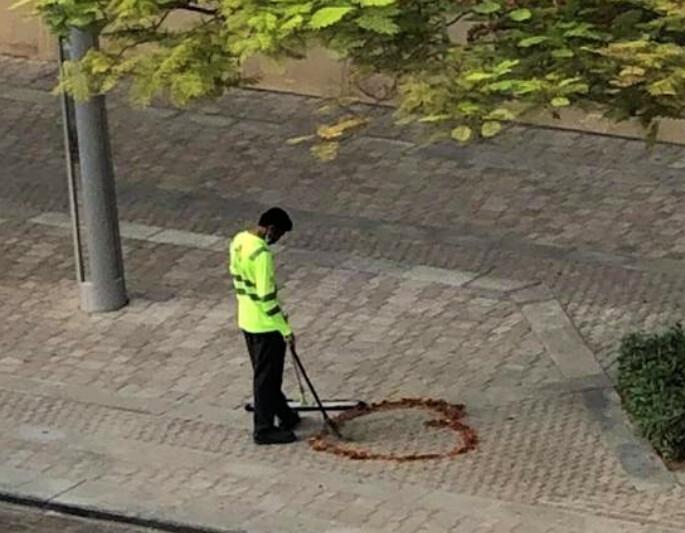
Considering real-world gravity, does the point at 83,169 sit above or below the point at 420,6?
below

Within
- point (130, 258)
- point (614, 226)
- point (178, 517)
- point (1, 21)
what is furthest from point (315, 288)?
point (1, 21)

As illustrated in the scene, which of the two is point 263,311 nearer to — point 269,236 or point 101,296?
point 269,236

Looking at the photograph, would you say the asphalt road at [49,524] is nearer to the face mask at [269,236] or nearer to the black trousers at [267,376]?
the black trousers at [267,376]

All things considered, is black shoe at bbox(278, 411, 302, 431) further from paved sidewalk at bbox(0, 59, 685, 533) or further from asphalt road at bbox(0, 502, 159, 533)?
asphalt road at bbox(0, 502, 159, 533)

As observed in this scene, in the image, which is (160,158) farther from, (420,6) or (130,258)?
(420,6)

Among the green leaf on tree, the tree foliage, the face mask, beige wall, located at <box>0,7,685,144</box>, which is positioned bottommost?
beige wall, located at <box>0,7,685,144</box>

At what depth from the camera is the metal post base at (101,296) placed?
1647 centimetres

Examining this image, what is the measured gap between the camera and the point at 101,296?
649 inches

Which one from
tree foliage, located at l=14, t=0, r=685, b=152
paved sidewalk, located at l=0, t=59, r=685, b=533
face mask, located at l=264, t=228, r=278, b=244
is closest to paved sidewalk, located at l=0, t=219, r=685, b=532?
paved sidewalk, located at l=0, t=59, r=685, b=533

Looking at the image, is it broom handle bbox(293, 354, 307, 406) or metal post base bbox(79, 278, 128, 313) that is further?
metal post base bbox(79, 278, 128, 313)

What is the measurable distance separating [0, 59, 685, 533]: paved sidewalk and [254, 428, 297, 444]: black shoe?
9cm

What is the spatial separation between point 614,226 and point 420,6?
24.7ft

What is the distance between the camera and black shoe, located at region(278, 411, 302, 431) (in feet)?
46.0

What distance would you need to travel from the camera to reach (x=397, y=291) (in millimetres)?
16766
